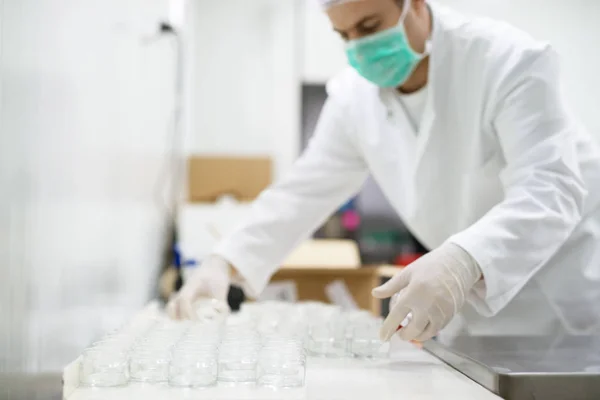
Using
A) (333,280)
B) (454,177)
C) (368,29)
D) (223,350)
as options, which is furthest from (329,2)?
(333,280)

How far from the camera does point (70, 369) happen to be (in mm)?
734

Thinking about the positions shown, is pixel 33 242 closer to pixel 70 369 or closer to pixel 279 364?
pixel 70 369

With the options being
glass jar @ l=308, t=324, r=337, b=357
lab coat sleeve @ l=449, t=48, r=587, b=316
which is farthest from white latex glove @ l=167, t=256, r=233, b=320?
lab coat sleeve @ l=449, t=48, r=587, b=316

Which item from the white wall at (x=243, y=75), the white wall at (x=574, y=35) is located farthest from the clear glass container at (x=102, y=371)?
the white wall at (x=574, y=35)

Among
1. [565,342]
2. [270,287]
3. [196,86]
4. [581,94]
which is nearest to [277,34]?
[196,86]

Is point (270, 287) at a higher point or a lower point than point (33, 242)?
lower

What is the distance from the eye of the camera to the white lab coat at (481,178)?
101 cm

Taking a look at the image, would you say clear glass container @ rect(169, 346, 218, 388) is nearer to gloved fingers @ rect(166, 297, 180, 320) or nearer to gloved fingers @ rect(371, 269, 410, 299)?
gloved fingers @ rect(371, 269, 410, 299)

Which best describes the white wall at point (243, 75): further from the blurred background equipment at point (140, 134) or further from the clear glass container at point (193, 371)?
the clear glass container at point (193, 371)

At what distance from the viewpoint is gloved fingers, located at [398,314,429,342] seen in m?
0.92

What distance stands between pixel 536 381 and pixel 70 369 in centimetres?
54

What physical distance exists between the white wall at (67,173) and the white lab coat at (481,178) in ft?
0.97

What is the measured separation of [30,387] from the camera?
0.84 metres

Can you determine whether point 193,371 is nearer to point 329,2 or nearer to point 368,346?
point 368,346
